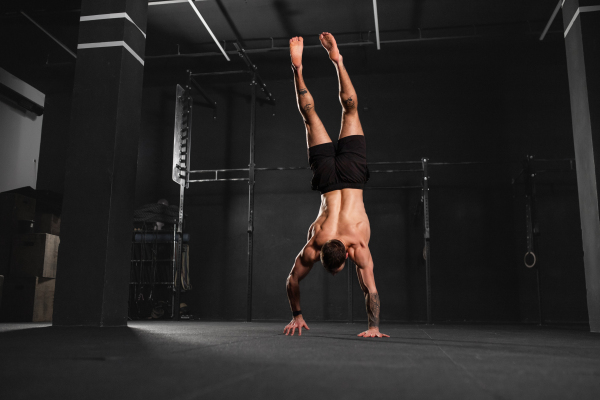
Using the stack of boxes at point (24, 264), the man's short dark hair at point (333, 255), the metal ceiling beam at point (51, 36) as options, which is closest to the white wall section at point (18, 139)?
the metal ceiling beam at point (51, 36)

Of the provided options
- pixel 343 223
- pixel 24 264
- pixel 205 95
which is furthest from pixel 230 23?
pixel 343 223

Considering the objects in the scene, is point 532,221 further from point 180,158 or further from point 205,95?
point 205,95

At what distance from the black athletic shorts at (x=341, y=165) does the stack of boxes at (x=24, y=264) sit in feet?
13.0

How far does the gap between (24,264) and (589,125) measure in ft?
20.3

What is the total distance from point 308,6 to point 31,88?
187 inches

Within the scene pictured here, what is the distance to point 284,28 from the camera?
21.4 ft

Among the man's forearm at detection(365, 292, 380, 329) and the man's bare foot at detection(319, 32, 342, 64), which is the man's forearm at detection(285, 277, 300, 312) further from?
the man's bare foot at detection(319, 32, 342, 64)

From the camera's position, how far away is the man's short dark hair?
309 cm

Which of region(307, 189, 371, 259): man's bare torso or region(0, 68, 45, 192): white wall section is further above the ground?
region(0, 68, 45, 192): white wall section

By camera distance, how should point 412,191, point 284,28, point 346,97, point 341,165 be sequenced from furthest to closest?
point 412,191 < point 284,28 < point 346,97 < point 341,165

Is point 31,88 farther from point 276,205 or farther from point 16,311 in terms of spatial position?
point 276,205

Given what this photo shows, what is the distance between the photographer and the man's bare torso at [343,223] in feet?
11.2

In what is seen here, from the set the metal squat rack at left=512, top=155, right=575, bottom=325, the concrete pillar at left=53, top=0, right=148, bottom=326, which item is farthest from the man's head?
the metal squat rack at left=512, top=155, right=575, bottom=325

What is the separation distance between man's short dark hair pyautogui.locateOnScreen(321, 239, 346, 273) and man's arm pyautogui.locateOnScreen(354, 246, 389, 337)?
0.26 meters
